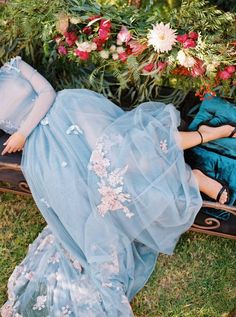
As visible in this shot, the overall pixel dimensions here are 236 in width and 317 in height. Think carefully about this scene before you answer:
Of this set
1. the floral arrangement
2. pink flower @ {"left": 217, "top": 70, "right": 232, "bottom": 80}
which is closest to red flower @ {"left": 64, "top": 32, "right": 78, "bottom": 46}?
the floral arrangement

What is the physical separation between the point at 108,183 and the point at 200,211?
0.52 metres

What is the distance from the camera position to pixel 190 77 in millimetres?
2688

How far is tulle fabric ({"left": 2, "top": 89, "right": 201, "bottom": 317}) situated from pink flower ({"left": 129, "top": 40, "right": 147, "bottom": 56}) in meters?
0.29

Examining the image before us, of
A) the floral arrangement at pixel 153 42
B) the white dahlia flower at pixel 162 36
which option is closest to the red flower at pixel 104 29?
the floral arrangement at pixel 153 42

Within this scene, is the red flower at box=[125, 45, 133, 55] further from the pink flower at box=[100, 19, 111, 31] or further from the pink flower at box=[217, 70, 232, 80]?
the pink flower at box=[217, 70, 232, 80]

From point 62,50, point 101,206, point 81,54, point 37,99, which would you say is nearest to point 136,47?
point 81,54

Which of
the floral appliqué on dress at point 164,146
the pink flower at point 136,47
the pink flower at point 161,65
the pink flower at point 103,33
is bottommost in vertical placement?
the floral appliqué on dress at point 164,146

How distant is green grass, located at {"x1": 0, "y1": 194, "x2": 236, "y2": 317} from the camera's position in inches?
102

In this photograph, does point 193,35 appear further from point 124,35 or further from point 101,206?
point 101,206

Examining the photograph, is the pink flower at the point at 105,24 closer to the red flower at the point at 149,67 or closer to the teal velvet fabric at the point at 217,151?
the red flower at the point at 149,67

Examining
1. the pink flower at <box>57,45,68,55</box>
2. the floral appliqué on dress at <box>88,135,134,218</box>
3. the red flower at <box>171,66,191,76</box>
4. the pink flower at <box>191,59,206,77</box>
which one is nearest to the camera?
the floral appliqué on dress at <box>88,135,134,218</box>

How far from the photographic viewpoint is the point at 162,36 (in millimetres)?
2461

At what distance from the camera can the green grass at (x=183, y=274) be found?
8.48ft

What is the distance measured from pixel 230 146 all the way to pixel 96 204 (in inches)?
30.7
